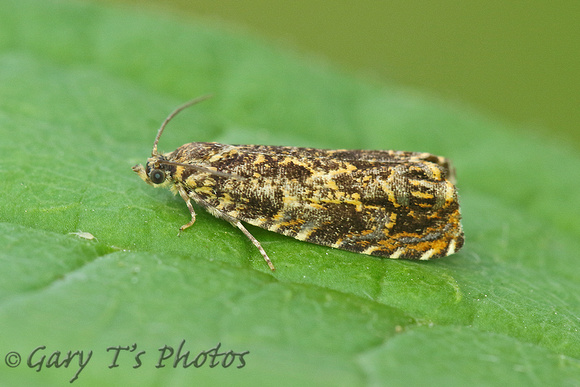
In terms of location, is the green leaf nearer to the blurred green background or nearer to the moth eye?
the moth eye

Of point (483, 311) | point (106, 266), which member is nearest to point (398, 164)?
point (483, 311)

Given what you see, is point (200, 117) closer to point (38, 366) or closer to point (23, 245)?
point (23, 245)

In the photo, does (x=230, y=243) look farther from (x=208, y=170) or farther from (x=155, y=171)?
(x=155, y=171)

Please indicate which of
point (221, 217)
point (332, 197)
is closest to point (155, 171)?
point (221, 217)

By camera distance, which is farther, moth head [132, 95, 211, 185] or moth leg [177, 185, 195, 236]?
moth head [132, 95, 211, 185]

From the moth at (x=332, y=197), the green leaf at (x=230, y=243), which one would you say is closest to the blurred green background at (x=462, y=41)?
the green leaf at (x=230, y=243)

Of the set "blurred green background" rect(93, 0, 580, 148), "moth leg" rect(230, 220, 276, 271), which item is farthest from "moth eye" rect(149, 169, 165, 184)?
"blurred green background" rect(93, 0, 580, 148)
